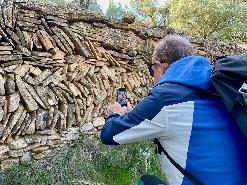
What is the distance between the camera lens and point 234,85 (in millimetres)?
1878

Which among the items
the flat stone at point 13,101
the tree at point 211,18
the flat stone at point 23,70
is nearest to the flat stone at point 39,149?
the flat stone at point 13,101

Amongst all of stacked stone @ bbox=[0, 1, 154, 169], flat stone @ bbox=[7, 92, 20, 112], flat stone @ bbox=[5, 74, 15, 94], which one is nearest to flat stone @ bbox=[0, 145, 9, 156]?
stacked stone @ bbox=[0, 1, 154, 169]

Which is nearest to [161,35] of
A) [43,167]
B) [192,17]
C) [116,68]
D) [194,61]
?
[116,68]

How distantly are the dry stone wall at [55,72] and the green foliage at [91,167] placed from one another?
0.46ft

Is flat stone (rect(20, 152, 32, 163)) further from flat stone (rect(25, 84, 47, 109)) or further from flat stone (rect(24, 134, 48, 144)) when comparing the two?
flat stone (rect(25, 84, 47, 109))

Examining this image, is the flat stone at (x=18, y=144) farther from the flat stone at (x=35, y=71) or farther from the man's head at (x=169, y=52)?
the man's head at (x=169, y=52)

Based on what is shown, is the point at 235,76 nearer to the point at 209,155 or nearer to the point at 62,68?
the point at 209,155

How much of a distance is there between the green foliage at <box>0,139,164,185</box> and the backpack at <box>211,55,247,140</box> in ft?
8.72

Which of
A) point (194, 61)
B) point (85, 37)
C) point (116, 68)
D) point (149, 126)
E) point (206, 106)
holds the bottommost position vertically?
point (116, 68)

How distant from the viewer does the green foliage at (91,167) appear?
13.7 ft

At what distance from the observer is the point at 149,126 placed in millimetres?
1997

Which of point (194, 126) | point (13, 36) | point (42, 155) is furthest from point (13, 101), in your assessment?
point (194, 126)

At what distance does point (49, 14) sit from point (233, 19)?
8816 mm

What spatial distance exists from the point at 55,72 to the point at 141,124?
2693 millimetres
